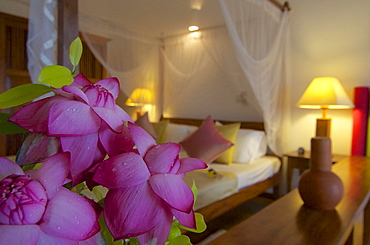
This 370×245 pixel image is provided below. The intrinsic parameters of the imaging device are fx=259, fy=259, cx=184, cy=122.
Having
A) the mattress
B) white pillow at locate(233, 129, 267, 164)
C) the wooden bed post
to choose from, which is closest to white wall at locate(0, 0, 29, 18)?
the wooden bed post

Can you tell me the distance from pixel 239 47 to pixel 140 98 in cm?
172

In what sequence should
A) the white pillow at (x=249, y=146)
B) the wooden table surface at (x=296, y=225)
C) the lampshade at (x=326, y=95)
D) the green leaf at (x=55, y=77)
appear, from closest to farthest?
the green leaf at (x=55, y=77) → the wooden table surface at (x=296, y=225) → the lampshade at (x=326, y=95) → the white pillow at (x=249, y=146)

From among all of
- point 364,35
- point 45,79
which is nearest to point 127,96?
point 364,35

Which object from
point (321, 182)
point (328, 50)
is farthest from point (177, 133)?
point (321, 182)

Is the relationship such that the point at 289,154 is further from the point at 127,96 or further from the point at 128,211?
the point at 128,211

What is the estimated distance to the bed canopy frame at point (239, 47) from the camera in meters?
→ 1.58

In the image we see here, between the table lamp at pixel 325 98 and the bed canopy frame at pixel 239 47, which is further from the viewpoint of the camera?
the table lamp at pixel 325 98

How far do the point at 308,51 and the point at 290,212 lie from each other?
2578mm

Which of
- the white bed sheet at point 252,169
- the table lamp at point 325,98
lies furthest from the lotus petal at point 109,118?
the table lamp at point 325,98

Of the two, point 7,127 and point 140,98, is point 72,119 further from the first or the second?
point 140,98

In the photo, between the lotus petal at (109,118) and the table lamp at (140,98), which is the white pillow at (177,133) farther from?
the lotus petal at (109,118)

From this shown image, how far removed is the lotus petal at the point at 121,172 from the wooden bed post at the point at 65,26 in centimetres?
150

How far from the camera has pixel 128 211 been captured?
9.3 inches

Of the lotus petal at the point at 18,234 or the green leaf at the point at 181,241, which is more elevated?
the lotus petal at the point at 18,234
